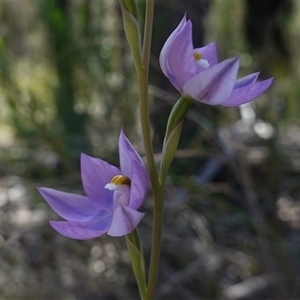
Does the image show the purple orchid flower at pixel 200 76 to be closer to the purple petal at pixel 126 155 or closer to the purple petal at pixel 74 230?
the purple petal at pixel 126 155

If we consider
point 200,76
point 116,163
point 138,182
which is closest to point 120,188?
point 138,182

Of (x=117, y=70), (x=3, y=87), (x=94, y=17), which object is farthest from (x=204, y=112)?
(x=3, y=87)

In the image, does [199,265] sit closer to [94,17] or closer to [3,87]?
[3,87]

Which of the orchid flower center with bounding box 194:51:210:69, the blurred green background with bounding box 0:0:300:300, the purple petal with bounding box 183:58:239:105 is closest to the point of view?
the purple petal with bounding box 183:58:239:105

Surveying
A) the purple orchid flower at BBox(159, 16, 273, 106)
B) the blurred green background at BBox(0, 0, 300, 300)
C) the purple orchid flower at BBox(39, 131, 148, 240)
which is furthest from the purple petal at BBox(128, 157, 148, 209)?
the blurred green background at BBox(0, 0, 300, 300)

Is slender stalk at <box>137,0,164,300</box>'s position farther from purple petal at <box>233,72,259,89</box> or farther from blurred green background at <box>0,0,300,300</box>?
blurred green background at <box>0,0,300,300</box>

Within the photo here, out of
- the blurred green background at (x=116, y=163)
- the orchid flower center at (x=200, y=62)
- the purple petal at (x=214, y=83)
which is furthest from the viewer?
the blurred green background at (x=116, y=163)

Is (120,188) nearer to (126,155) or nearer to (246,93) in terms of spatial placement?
(126,155)

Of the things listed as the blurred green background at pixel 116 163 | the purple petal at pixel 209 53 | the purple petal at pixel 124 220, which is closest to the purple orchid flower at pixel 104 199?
the purple petal at pixel 124 220
